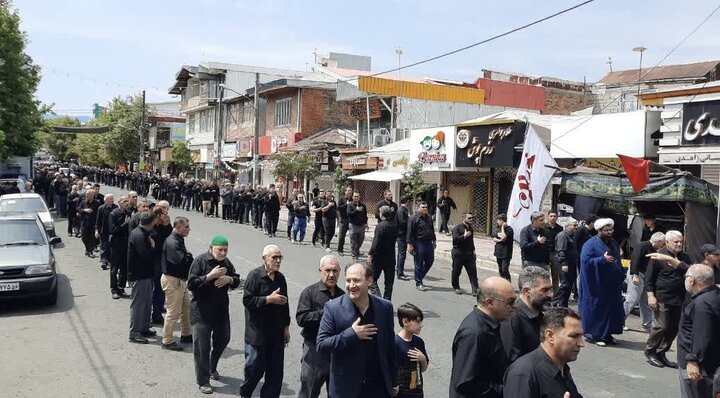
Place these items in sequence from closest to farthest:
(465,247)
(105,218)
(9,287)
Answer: (9,287) → (465,247) → (105,218)

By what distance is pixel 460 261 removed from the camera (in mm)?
12281

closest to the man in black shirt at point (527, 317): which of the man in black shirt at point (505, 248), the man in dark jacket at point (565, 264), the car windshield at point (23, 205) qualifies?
the man in dark jacket at point (565, 264)

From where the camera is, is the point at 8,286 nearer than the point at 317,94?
Yes

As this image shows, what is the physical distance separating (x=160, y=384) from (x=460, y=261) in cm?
676

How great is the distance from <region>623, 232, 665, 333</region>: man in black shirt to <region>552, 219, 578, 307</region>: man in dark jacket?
943 millimetres

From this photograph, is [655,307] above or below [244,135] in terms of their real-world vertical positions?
below

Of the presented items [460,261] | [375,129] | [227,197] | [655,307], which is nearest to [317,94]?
[375,129]

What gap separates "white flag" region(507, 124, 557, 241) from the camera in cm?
1152

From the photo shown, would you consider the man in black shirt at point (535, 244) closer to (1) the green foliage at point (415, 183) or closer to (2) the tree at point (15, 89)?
(1) the green foliage at point (415, 183)

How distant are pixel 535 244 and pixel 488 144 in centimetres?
1221

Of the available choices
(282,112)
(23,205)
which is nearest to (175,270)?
(23,205)

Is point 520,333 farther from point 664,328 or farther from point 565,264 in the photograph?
point 565,264

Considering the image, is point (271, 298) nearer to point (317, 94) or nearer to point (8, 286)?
point (8, 286)

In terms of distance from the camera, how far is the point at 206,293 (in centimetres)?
671
